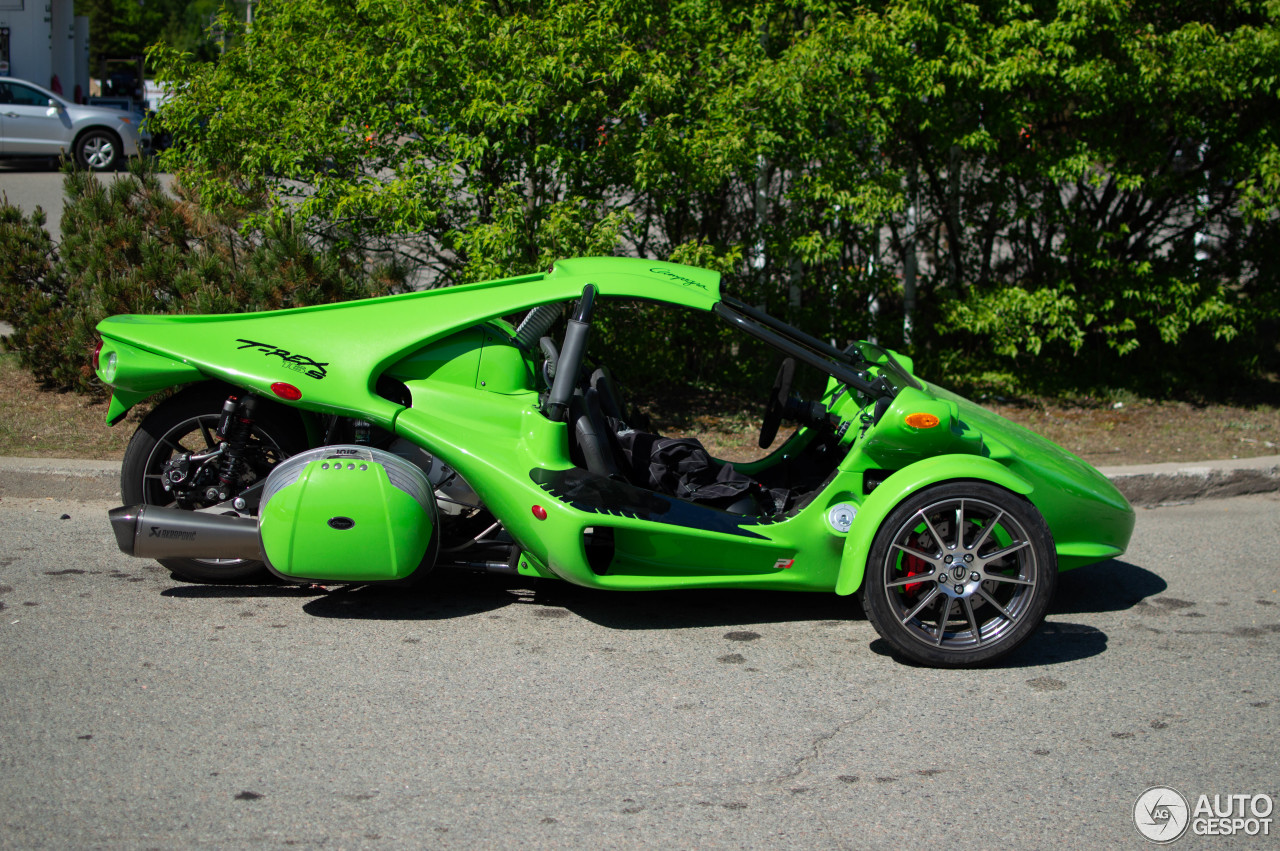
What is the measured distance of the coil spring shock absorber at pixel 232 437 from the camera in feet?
14.4

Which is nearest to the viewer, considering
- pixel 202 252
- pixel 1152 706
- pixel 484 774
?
pixel 484 774

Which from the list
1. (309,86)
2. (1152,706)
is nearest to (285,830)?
(1152,706)

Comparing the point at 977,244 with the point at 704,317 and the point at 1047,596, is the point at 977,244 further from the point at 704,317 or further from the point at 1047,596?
the point at 1047,596

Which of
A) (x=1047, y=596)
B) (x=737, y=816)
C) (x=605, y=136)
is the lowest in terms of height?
(x=737, y=816)

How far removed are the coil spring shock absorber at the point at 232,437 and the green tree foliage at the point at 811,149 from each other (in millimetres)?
2294

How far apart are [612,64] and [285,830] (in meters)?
4.92

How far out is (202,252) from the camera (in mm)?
7160

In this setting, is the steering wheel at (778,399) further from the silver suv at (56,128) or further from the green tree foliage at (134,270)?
the silver suv at (56,128)

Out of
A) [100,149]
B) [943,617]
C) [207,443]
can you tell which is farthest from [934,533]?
[100,149]

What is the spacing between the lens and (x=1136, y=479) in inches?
251

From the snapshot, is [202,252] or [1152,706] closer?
[1152,706]

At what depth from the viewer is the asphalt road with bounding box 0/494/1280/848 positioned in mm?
2977

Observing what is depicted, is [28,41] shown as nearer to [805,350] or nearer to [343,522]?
[343,522]

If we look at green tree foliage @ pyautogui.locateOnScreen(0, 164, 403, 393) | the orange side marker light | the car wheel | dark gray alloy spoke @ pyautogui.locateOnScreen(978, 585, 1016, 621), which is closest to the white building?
the car wheel
